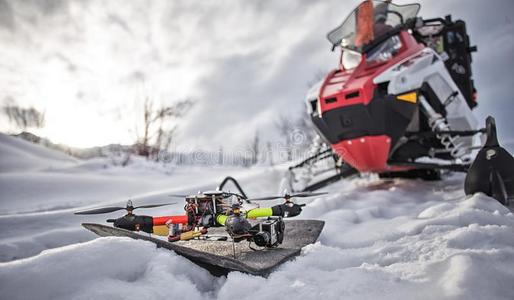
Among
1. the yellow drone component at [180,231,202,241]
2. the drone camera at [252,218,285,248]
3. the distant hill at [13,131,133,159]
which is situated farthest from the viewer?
the distant hill at [13,131,133,159]

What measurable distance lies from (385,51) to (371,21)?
0.63 metres

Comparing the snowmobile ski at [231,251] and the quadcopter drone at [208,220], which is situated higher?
the quadcopter drone at [208,220]

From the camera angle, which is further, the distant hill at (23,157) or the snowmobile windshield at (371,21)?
the distant hill at (23,157)

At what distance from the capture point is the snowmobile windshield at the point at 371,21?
15.2ft

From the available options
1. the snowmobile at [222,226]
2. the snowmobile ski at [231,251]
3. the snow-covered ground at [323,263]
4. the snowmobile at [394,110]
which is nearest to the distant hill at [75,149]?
the snowmobile at [394,110]

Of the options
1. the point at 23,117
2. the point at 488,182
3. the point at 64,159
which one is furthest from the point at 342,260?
the point at 23,117

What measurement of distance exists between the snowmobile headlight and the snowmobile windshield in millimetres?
186

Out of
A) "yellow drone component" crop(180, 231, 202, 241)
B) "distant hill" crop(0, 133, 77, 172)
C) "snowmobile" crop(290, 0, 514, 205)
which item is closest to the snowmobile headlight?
"snowmobile" crop(290, 0, 514, 205)

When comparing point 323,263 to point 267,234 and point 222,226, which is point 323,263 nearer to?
point 267,234

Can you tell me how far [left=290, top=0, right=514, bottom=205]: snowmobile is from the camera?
3.85 meters

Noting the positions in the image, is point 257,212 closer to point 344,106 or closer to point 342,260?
point 342,260

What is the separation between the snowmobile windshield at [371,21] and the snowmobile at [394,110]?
14mm

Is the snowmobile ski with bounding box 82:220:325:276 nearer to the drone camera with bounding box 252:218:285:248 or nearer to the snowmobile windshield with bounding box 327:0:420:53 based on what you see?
the drone camera with bounding box 252:218:285:248

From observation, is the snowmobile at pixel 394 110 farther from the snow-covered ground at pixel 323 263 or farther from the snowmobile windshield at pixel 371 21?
Result: the snow-covered ground at pixel 323 263
